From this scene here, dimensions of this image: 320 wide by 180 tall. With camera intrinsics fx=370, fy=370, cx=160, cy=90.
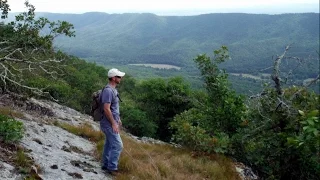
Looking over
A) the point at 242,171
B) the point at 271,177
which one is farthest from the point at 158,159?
the point at 271,177

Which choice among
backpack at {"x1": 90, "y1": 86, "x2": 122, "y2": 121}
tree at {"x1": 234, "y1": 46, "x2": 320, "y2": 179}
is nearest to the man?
backpack at {"x1": 90, "y1": 86, "x2": 122, "y2": 121}

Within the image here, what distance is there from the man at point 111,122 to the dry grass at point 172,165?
0.38m

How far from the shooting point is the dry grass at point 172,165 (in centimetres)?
844

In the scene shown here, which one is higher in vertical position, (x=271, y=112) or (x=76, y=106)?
(x=271, y=112)

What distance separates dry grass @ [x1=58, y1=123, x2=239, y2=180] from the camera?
8.44 metres

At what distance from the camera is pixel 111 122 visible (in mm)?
7785

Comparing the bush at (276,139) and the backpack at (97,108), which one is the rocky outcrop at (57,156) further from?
the backpack at (97,108)

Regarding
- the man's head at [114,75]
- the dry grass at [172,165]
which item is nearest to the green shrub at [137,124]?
the dry grass at [172,165]

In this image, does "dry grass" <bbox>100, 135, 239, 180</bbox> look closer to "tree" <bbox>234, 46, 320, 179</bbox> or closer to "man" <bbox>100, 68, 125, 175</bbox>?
"man" <bbox>100, 68, 125, 175</bbox>

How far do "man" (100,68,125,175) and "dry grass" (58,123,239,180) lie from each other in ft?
1.24

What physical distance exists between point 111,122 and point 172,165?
7.82ft

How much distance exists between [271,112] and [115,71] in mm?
4698

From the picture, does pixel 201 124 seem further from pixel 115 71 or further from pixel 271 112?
pixel 115 71

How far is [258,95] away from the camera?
33.2 ft
